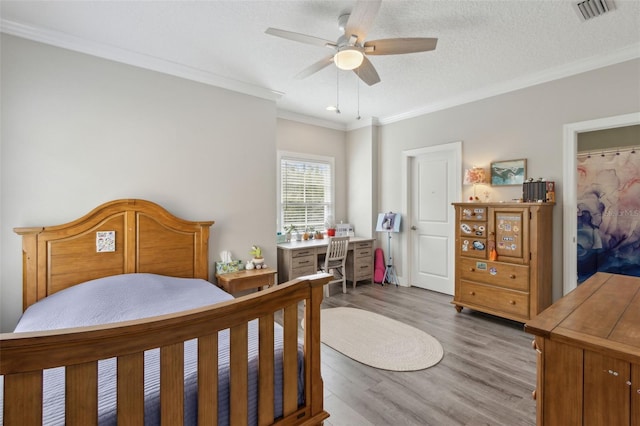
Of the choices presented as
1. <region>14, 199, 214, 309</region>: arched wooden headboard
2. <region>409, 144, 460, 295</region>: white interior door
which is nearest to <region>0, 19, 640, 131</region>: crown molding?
<region>409, 144, 460, 295</region>: white interior door

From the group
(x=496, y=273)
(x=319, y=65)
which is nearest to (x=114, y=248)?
(x=319, y=65)

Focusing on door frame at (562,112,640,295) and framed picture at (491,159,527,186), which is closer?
door frame at (562,112,640,295)

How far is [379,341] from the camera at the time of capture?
297 cm

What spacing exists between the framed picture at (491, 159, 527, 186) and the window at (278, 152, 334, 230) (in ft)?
8.54

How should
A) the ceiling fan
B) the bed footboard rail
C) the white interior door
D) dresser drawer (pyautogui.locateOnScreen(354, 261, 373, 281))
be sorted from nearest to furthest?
the bed footboard rail
the ceiling fan
the white interior door
dresser drawer (pyautogui.locateOnScreen(354, 261, 373, 281))

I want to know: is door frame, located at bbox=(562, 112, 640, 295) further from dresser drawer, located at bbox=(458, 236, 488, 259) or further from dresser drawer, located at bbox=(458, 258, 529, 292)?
dresser drawer, located at bbox=(458, 236, 488, 259)

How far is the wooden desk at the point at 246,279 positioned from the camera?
3.22 meters

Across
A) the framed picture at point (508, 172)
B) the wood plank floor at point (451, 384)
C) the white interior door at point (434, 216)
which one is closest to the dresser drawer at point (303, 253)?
the wood plank floor at point (451, 384)

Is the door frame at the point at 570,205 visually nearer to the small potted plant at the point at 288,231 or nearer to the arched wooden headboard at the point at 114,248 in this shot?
the small potted plant at the point at 288,231

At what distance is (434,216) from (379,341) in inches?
92.3

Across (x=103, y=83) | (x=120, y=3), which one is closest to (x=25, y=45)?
(x=103, y=83)

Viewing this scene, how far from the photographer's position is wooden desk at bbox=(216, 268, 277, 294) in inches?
127

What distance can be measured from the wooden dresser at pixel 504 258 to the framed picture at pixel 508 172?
50 cm

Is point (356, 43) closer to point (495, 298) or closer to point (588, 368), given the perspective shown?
point (588, 368)
